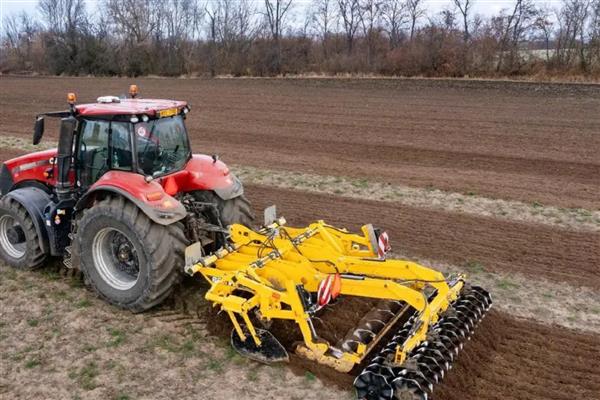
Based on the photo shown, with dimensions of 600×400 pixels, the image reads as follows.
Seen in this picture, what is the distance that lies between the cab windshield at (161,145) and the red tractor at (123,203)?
0.01m

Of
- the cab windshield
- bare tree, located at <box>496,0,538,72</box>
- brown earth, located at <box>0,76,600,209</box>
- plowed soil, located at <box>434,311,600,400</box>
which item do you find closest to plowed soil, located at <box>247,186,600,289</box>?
plowed soil, located at <box>434,311,600,400</box>

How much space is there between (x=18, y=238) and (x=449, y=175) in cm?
844

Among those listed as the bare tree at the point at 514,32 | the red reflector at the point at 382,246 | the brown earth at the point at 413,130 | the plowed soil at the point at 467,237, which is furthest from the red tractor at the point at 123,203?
the bare tree at the point at 514,32

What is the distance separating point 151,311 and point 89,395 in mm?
1339

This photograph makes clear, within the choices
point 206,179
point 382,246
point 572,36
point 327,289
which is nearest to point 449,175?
point 382,246

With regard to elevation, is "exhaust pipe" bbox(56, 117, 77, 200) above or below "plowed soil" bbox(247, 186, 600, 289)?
above

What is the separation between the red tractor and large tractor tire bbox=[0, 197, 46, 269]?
1 cm

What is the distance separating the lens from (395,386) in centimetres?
416

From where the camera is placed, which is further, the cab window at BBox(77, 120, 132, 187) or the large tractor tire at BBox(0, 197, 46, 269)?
the large tractor tire at BBox(0, 197, 46, 269)

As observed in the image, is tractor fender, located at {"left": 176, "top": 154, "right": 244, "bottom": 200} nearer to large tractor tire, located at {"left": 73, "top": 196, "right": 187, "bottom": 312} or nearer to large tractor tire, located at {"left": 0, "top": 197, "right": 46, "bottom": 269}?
large tractor tire, located at {"left": 73, "top": 196, "right": 187, "bottom": 312}

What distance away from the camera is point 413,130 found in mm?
17172

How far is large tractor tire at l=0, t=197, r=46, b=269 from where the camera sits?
6422mm

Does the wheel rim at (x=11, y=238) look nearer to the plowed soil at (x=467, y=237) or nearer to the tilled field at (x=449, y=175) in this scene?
the tilled field at (x=449, y=175)

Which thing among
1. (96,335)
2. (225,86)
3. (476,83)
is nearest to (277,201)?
(96,335)
